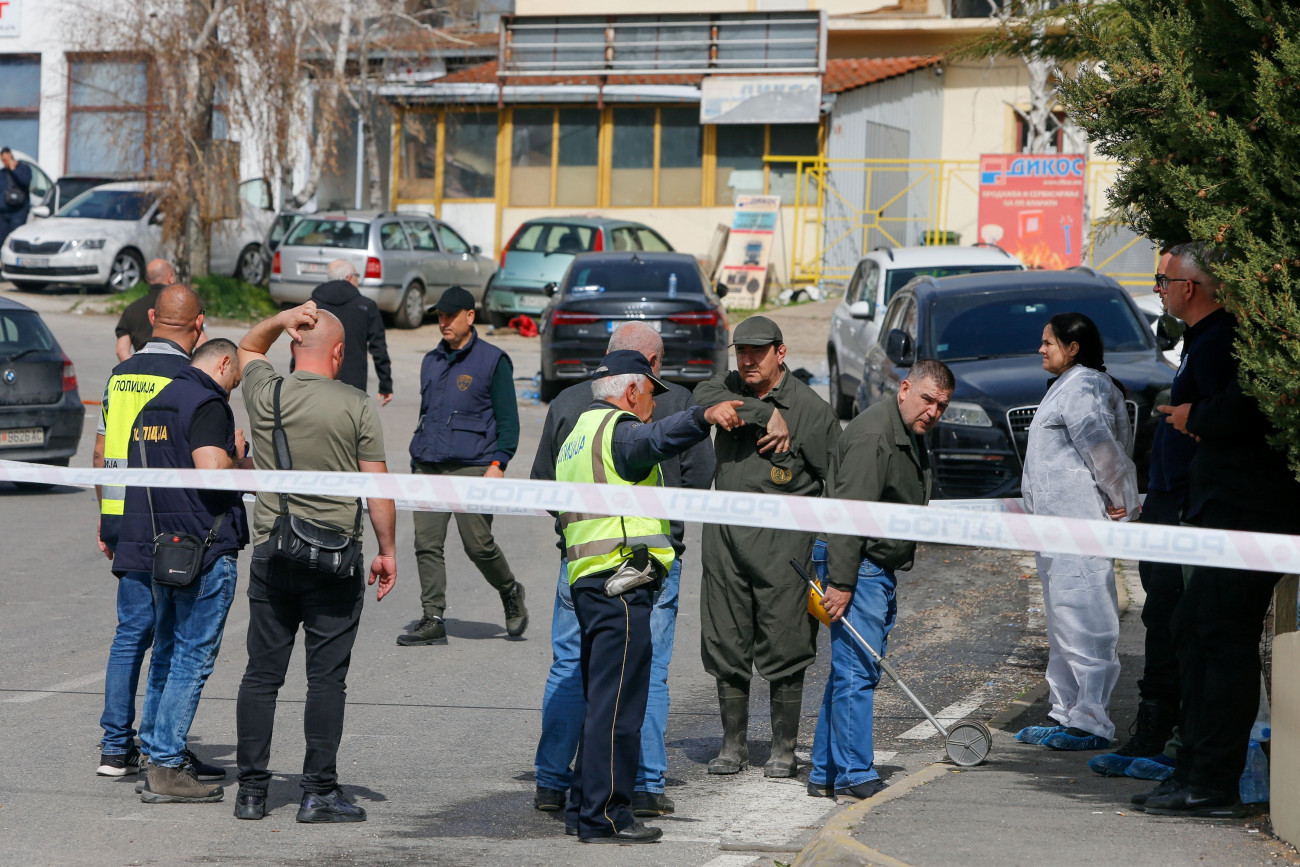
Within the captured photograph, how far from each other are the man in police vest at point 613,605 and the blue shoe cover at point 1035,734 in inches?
75.5

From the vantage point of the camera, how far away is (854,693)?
5996mm

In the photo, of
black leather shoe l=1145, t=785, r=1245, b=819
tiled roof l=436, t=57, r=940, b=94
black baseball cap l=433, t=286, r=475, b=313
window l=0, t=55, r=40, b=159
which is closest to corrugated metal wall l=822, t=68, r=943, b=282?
tiled roof l=436, t=57, r=940, b=94

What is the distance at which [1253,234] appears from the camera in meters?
4.94

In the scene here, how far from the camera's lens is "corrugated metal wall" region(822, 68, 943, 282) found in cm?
2992

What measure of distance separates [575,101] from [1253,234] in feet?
88.7

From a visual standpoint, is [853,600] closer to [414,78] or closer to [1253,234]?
[1253,234]

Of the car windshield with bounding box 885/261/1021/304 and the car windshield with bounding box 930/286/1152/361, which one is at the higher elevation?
the car windshield with bounding box 885/261/1021/304

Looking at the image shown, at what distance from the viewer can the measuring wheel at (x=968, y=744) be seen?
616 cm

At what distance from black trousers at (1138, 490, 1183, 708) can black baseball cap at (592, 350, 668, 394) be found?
221 cm

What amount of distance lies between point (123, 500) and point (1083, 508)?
4098mm

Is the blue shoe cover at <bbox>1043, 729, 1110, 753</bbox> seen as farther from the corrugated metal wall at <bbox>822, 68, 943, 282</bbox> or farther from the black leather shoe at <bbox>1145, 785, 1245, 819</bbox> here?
the corrugated metal wall at <bbox>822, 68, 943, 282</bbox>

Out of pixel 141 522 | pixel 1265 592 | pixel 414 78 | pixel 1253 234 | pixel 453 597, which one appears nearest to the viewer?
pixel 1253 234

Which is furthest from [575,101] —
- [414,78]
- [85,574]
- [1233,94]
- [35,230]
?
[1233,94]

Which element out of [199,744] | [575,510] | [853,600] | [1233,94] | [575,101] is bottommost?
[199,744]
